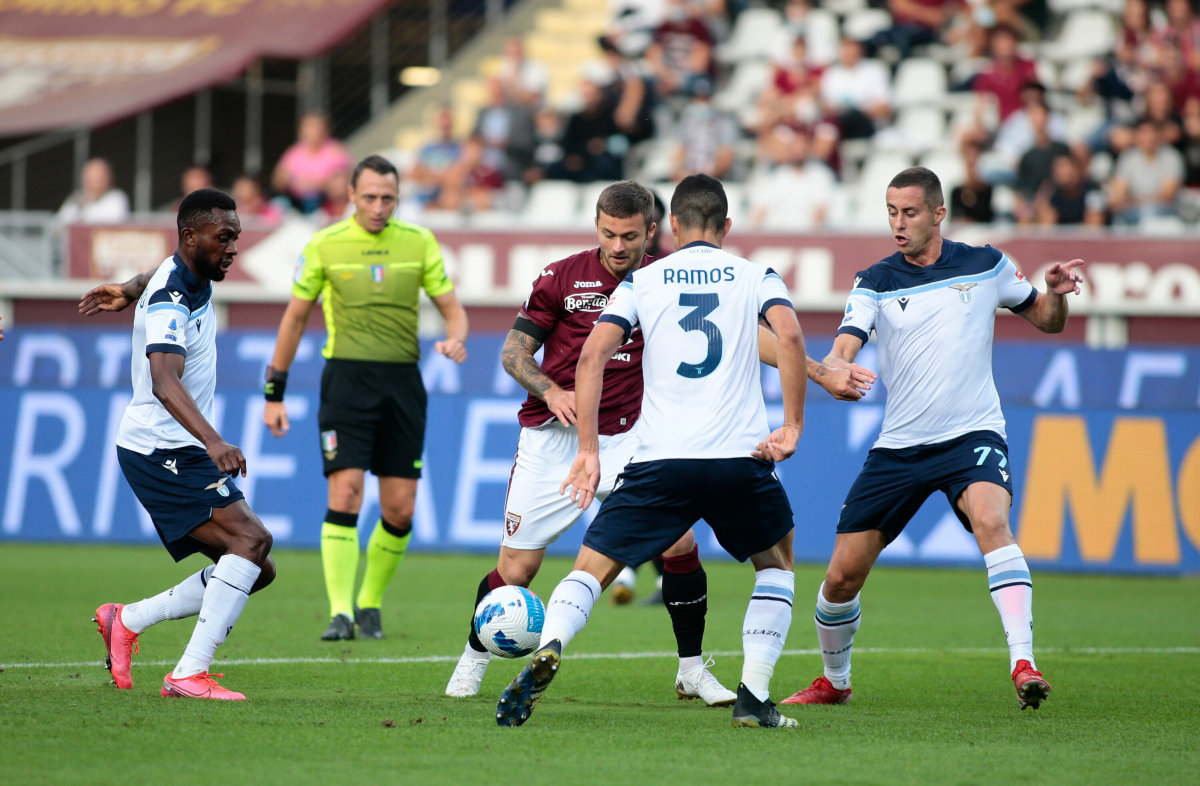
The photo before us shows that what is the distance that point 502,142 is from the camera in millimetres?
19250

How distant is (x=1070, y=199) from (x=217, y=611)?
12450 millimetres

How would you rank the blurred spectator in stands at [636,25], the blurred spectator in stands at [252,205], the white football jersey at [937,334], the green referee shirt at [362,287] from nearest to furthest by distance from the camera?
the white football jersey at [937,334]
the green referee shirt at [362,287]
the blurred spectator in stands at [252,205]
the blurred spectator in stands at [636,25]

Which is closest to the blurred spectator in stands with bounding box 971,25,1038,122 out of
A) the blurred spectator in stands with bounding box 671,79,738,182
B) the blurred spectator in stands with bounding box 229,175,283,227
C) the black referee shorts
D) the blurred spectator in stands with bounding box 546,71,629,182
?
the blurred spectator in stands with bounding box 671,79,738,182

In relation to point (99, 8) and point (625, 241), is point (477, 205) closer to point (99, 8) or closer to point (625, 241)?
point (99, 8)

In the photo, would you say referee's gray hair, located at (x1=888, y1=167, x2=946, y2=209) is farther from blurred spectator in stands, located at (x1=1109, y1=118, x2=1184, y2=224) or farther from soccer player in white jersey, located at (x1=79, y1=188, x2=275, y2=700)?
blurred spectator in stands, located at (x1=1109, y1=118, x2=1184, y2=224)

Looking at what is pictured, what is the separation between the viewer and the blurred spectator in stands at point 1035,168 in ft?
54.3

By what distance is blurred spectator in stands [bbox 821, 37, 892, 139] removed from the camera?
60.4ft

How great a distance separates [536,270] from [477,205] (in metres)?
2.88

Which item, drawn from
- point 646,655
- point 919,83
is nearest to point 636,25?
point 919,83

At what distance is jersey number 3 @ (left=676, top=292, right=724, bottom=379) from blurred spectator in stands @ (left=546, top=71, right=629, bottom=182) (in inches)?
503

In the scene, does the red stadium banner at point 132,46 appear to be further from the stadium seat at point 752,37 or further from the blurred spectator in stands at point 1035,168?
the blurred spectator in stands at point 1035,168

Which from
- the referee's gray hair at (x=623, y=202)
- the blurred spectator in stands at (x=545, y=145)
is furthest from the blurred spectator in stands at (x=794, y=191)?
the referee's gray hair at (x=623, y=202)

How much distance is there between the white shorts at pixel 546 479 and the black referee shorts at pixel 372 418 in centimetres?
217

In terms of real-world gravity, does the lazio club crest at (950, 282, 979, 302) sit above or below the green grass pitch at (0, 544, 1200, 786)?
above
